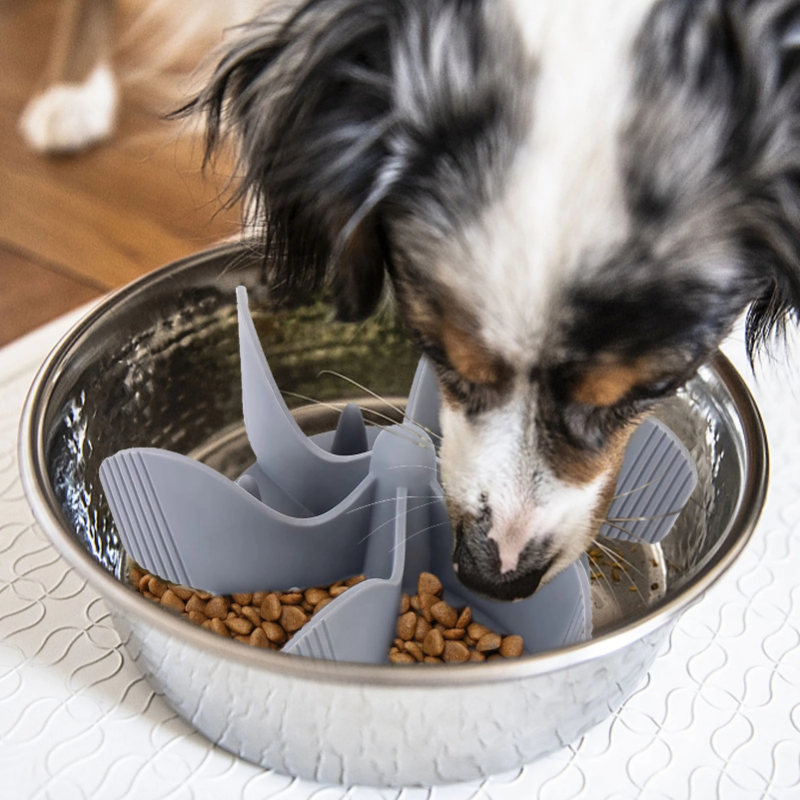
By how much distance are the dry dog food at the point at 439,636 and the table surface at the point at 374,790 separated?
0.40 feet

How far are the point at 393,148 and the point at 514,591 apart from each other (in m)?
0.38

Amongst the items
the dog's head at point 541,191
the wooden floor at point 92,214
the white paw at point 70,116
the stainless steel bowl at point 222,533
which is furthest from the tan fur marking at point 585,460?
the white paw at point 70,116

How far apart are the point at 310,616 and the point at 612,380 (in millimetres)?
376

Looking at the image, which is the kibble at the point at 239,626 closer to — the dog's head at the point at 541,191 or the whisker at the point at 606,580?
the dog's head at the point at 541,191

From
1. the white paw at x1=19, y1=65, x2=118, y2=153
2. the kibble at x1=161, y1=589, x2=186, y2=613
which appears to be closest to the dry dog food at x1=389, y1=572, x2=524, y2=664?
the kibble at x1=161, y1=589, x2=186, y2=613

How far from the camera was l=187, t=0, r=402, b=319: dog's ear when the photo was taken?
2.34 ft

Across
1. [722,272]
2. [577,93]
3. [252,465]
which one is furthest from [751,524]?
[252,465]

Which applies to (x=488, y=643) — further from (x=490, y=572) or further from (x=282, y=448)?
(x=282, y=448)

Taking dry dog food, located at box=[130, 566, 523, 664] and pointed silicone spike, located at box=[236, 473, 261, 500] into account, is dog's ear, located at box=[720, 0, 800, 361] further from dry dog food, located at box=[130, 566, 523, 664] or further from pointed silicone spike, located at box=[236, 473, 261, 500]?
pointed silicone spike, located at box=[236, 473, 261, 500]

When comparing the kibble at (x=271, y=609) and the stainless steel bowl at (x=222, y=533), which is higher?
the stainless steel bowl at (x=222, y=533)

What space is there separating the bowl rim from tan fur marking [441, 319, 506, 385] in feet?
0.67

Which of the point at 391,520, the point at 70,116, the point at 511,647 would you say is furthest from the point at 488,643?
the point at 70,116

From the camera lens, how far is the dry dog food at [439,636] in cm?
86

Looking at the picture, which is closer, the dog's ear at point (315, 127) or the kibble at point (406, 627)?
Answer: the dog's ear at point (315, 127)
